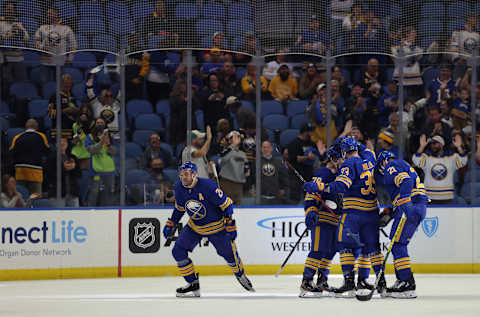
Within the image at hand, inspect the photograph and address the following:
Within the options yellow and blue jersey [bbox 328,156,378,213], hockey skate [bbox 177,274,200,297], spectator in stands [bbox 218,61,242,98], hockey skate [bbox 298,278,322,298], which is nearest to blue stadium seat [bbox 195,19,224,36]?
spectator in stands [bbox 218,61,242,98]

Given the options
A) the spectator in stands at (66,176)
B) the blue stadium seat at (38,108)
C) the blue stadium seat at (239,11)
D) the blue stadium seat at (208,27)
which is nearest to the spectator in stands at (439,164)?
the blue stadium seat at (239,11)

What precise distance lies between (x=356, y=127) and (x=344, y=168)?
373 centimetres

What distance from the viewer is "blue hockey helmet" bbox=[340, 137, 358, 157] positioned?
25.8 feet

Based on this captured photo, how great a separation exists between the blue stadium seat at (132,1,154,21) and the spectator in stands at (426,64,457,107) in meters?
4.09

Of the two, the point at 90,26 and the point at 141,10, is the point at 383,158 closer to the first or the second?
the point at 141,10

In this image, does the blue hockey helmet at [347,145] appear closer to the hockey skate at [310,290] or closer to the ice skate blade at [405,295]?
the hockey skate at [310,290]

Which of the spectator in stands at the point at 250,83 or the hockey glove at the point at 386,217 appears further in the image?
the spectator in stands at the point at 250,83

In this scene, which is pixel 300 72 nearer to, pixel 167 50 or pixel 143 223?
pixel 167 50

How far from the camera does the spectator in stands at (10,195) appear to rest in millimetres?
10219

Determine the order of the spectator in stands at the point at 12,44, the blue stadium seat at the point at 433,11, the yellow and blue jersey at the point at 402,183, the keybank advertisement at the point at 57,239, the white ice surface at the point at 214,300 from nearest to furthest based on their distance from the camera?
1. the white ice surface at the point at 214,300
2. the yellow and blue jersey at the point at 402,183
3. the keybank advertisement at the point at 57,239
4. the spectator in stands at the point at 12,44
5. the blue stadium seat at the point at 433,11

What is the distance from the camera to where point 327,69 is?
11.1 m

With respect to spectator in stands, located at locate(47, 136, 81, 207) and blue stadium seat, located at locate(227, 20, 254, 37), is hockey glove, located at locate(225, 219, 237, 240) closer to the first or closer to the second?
spectator in stands, located at locate(47, 136, 81, 207)

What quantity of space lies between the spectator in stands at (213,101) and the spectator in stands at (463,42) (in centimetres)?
329

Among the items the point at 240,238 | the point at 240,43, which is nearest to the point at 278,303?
the point at 240,238
